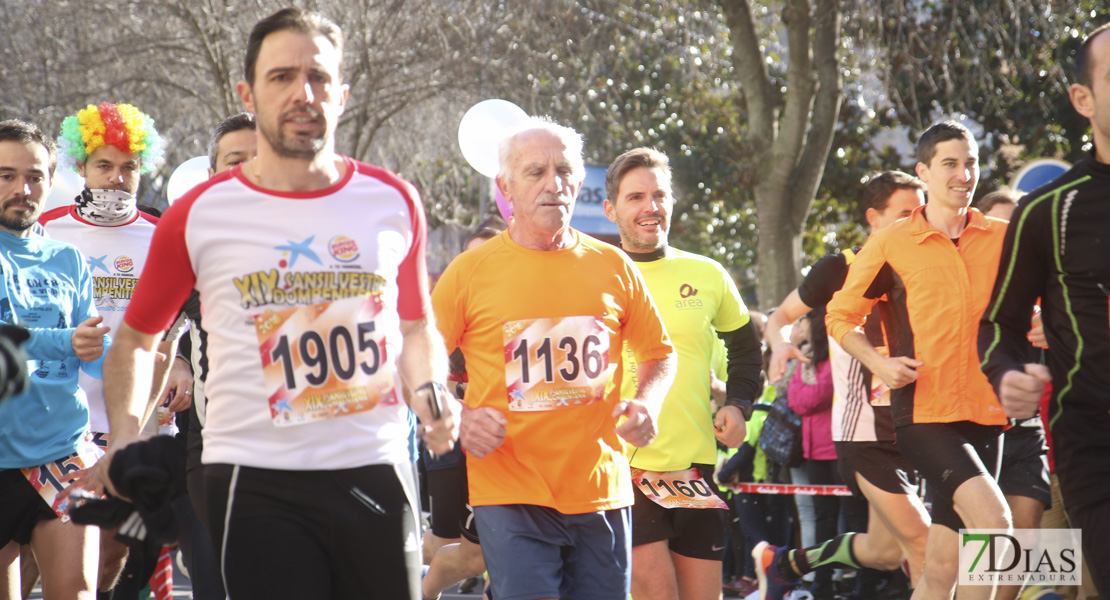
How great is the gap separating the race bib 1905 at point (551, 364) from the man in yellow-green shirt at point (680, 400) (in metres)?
0.98

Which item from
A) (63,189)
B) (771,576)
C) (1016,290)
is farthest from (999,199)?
(63,189)

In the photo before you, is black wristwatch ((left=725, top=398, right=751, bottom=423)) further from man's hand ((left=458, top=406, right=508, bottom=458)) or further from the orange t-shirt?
man's hand ((left=458, top=406, right=508, bottom=458))

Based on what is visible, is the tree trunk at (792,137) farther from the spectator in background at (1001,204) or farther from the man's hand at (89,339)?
the man's hand at (89,339)

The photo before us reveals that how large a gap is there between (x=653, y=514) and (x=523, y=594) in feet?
4.16

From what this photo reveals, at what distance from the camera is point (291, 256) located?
335cm

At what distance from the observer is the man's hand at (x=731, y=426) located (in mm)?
5473

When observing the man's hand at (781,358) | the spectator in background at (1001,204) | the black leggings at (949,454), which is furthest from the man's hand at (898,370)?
the spectator in background at (1001,204)

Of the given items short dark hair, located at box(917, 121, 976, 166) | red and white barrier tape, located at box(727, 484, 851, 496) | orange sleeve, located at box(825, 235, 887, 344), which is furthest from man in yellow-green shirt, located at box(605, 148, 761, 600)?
red and white barrier tape, located at box(727, 484, 851, 496)

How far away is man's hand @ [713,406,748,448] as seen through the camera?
5473 millimetres

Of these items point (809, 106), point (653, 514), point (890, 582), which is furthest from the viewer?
point (809, 106)

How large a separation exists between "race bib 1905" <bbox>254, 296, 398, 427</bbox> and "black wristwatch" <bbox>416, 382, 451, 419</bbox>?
7.4 inches

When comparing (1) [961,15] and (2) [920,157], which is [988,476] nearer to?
(2) [920,157]

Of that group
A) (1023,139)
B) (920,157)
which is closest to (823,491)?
(920,157)

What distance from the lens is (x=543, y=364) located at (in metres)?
4.30
